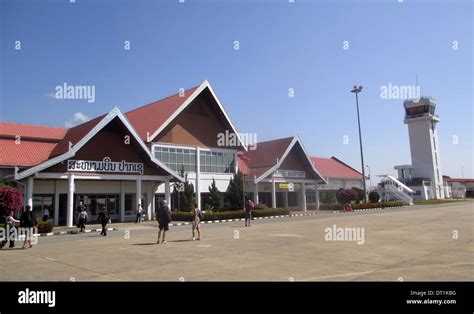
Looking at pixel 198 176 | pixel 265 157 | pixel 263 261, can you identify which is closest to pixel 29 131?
pixel 198 176

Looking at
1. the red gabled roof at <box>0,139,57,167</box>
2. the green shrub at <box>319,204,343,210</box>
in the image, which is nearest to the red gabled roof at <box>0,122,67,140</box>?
the red gabled roof at <box>0,139,57,167</box>

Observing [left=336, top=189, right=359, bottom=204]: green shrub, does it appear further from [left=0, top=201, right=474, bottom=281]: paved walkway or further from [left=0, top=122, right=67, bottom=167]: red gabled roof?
[left=0, top=201, right=474, bottom=281]: paved walkway

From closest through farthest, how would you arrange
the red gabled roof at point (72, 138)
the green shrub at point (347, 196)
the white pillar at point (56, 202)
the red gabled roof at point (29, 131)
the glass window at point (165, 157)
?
the red gabled roof at point (72, 138) < the white pillar at point (56, 202) < the red gabled roof at point (29, 131) < the glass window at point (165, 157) < the green shrub at point (347, 196)

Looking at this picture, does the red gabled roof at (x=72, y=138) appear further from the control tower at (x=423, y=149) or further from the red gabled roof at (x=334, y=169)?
the control tower at (x=423, y=149)

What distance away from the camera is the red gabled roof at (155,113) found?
103 feet

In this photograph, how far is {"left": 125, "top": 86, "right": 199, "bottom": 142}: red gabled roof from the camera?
31.4 m

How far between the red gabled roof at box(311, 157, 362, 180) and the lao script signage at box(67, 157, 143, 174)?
3012cm

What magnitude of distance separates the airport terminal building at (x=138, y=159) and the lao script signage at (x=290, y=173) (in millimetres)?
101

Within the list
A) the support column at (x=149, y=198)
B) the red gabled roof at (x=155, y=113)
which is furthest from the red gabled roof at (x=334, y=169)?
the support column at (x=149, y=198)

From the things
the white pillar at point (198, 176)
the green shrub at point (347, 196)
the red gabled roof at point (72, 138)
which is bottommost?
the green shrub at point (347, 196)
